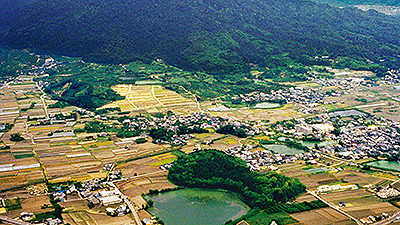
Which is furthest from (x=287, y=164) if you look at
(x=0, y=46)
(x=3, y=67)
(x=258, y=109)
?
(x=0, y=46)

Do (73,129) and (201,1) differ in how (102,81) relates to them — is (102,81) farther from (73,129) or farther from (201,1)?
(201,1)

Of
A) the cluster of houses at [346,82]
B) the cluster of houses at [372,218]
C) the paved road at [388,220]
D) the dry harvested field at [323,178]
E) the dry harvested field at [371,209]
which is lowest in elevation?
the paved road at [388,220]

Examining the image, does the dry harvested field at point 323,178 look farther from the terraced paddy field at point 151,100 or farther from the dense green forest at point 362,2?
the dense green forest at point 362,2

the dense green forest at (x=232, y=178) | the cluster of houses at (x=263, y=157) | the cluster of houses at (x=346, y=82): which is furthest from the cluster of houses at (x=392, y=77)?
the dense green forest at (x=232, y=178)

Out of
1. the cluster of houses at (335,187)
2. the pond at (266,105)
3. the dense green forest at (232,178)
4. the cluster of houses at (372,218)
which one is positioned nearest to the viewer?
the cluster of houses at (372,218)

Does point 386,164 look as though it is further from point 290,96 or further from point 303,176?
point 290,96

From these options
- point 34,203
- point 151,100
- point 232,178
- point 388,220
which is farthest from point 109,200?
point 151,100
